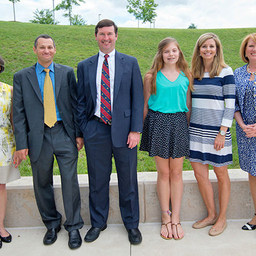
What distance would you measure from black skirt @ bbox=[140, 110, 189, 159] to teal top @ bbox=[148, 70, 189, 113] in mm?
60

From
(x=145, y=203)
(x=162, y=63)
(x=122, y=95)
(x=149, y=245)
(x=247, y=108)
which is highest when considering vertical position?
(x=162, y=63)

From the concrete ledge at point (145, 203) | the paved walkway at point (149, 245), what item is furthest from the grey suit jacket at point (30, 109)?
the paved walkway at point (149, 245)

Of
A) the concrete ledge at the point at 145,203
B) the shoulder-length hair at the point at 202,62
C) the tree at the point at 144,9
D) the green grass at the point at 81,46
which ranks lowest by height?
the concrete ledge at the point at 145,203

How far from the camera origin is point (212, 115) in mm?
2645

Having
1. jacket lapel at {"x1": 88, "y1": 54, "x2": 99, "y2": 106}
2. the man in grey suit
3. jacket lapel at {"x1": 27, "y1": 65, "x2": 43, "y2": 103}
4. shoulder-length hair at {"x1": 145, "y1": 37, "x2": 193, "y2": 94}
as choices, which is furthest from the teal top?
jacket lapel at {"x1": 27, "y1": 65, "x2": 43, "y2": 103}

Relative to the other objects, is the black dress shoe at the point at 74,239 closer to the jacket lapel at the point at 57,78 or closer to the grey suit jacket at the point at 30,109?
the grey suit jacket at the point at 30,109

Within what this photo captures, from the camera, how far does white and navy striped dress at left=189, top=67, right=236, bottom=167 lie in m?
2.57

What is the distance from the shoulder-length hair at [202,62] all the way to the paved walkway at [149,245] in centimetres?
164

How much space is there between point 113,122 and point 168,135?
55cm

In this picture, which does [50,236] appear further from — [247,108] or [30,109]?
[247,108]

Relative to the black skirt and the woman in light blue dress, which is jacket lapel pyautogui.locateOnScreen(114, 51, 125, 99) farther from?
the woman in light blue dress

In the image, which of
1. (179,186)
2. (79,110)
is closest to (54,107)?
(79,110)

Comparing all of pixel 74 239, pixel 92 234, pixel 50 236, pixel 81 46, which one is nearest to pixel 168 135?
pixel 92 234

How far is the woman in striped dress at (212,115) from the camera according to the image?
260 cm
